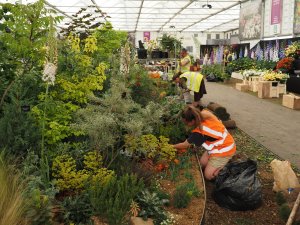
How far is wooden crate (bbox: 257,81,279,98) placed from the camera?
11.9 metres

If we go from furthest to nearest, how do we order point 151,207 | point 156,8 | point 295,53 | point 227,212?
point 156,8
point 295,53
point 227,212
point 151,207

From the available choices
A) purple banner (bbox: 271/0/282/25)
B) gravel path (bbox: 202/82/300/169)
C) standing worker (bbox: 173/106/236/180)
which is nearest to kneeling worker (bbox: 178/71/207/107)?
gravel path (bbox: 202/82/300/169)

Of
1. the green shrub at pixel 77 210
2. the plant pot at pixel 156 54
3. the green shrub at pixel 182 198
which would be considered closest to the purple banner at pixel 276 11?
the plant pot at pixel 156 54

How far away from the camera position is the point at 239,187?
3.65 metres

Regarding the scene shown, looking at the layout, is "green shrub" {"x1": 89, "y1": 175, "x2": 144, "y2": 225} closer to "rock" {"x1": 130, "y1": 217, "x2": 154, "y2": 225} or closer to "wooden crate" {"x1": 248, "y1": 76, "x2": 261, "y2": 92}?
"rock" {"x1": 130, "y1": 217, "x2": 154, "y2": 225}

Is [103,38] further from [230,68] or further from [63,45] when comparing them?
[230,68]

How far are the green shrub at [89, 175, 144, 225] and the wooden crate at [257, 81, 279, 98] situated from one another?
10094 mm

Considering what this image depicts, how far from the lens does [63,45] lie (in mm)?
4738

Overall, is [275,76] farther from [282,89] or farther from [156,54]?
[156,54]

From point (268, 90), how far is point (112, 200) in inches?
413

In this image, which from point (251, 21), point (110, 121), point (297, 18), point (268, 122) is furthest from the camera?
point (251, 21)

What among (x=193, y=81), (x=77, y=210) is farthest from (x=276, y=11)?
(x=77, y=210)

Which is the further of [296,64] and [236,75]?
[236,75]

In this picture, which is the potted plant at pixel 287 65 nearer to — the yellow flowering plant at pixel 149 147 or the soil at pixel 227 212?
the soil at pixel 227 212
